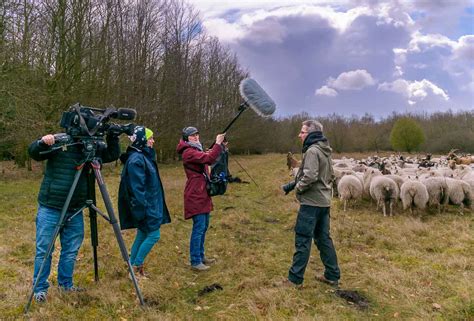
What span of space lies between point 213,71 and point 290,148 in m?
26.2

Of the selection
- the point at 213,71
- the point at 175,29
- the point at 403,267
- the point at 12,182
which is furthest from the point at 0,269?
the point at 213,71

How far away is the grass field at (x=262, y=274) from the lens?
5012 millimetres

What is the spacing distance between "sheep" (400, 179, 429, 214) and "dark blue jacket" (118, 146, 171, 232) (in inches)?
323

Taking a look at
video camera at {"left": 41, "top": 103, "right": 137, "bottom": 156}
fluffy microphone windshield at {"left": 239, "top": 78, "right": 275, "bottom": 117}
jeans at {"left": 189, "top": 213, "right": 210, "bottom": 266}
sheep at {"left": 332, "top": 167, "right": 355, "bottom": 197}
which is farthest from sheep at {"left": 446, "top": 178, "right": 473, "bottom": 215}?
video camera at {"left": 41, "top": 103, "right": 137, "bottom": 156}

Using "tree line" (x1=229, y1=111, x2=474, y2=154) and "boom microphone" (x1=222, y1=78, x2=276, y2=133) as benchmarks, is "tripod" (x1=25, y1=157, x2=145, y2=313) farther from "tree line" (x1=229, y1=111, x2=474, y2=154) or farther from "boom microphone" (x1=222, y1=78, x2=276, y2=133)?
"tree line" (x1=229, y1=111, x2=474, y2=154)

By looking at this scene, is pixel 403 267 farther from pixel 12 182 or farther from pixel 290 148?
pixel 290 148

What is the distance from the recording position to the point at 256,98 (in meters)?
7.26

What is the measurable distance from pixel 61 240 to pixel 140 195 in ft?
3.81

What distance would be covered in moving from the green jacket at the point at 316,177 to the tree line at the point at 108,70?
42.4 feet

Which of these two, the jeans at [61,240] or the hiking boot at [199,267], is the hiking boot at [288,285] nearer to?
the hiking boot at [199,267]

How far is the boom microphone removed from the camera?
7200mm

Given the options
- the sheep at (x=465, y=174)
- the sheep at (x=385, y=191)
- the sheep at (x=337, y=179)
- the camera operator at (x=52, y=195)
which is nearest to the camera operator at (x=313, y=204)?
the camera operator at (x=52, y=195)

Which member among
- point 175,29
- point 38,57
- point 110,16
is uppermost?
point 175,29

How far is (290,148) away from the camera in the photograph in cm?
6191
